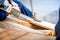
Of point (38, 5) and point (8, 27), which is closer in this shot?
point (8, 27)

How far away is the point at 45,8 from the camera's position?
2.86 meters

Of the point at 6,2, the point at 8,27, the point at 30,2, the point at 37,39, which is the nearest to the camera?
the point at 37,39

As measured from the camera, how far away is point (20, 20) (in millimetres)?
2242

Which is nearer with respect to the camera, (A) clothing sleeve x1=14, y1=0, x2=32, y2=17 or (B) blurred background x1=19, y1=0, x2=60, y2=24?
(A) clothing sleeve x1=14, y1=0, x2=32, y2=17

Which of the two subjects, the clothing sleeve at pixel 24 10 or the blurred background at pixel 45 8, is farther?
the blurred background at pixel 45 8

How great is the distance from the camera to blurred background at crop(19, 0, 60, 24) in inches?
109

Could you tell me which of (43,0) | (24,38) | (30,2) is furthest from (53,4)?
(24,38)

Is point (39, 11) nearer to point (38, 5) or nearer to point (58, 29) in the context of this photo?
point (38, 5)

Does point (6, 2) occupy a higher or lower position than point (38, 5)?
higher

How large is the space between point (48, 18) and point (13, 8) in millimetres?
883

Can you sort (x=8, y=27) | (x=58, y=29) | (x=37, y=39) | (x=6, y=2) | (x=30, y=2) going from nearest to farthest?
(x=58, y=29), (x=37, y=39), (x=8, y=27), (x=6, y=2), (x=30, y=2)

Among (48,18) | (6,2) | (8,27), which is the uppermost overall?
(6,2)

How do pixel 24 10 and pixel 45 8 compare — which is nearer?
pixel 24 10

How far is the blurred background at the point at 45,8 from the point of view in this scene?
277 cm
